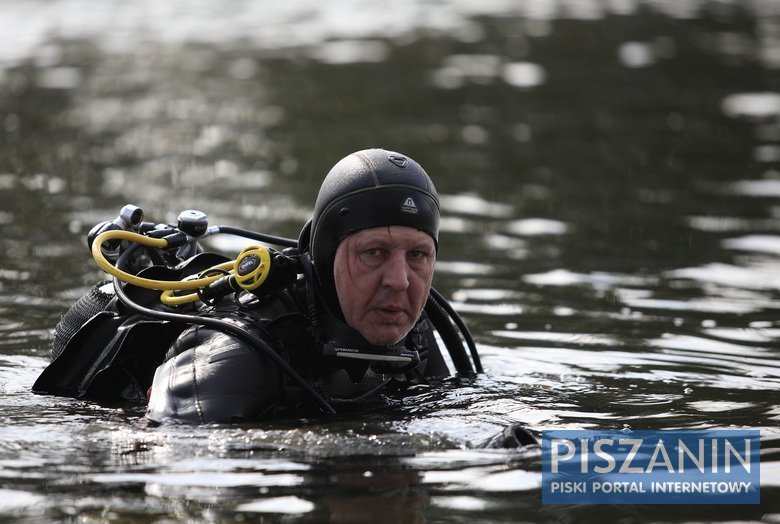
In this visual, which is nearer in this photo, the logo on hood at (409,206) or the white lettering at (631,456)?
the white lettering at (631,456)

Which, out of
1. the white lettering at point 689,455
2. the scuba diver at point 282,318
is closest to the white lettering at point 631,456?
the white lettering at point 689,455

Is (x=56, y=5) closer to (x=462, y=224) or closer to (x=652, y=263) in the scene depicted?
(x=462, y=224)

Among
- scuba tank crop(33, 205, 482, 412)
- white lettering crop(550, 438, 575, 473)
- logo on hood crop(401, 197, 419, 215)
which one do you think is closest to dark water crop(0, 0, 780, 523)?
white lettering crop(550, 438, 575, 473)

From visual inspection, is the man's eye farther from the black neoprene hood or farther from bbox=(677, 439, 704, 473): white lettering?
bbox=(677, 439, 704, 473): white lettering

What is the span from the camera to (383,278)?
201 inches

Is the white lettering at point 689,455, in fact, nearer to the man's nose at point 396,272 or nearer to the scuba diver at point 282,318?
the scuba diver at point 282,318

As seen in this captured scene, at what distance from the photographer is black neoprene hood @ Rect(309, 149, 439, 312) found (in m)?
5.14

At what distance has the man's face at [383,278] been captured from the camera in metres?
5.12

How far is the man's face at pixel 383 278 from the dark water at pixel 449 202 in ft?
1.39

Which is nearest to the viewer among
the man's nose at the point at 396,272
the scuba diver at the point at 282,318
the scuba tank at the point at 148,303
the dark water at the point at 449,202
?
the dark water at the point at 449,202

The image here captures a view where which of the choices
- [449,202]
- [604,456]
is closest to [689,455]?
[604,456]

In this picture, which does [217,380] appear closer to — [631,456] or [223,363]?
[223,363]

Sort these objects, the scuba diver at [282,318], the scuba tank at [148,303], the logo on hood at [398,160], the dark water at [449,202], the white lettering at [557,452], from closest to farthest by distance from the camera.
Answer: the dark water at [449,202] → the white lettering at [557,452] → the scuba diver at [282,318] → the scuba tank at [148,303] → the logo on hood at [398,160]

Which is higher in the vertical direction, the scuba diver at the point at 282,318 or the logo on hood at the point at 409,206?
the logo on hood at the point at 409,206
